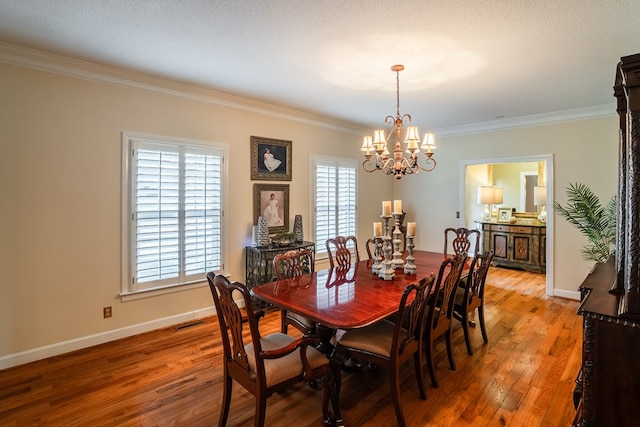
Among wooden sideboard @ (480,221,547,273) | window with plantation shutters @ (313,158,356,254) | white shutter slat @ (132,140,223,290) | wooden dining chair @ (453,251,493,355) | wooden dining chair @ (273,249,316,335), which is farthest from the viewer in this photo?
wooden sideboard @ (480,221,547,273)

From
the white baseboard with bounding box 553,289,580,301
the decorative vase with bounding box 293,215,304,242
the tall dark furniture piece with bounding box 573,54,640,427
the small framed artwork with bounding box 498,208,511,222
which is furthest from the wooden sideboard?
the tall dark furniture piece with bounding box 573,54,640,427

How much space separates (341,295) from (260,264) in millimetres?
1825

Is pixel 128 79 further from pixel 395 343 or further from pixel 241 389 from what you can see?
pixel 395 343

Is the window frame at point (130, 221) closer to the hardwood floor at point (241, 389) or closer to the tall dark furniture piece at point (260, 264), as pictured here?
the hardwood floor at point (241, 389)

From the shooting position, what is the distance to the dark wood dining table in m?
2.02

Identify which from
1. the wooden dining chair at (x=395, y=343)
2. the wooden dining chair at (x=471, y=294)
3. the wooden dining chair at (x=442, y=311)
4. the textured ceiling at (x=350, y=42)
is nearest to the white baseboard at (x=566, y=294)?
the wooden dining chair at (x=471, y=294)

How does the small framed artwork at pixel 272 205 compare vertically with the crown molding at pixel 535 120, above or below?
below

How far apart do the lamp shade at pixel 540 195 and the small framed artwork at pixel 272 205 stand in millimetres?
5108

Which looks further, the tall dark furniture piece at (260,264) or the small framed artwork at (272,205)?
the small framed artwork at (272,205)

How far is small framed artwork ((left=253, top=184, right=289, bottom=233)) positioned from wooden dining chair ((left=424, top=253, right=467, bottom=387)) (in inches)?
98.5

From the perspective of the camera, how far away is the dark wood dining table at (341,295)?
2018 millimetres

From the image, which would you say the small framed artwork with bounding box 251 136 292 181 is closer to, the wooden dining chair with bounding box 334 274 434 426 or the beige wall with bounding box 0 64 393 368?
the beige wall with bounding box 0 64 393 368

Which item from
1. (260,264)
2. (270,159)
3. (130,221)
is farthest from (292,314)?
(270,159)

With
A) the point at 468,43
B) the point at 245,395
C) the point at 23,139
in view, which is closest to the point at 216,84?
the point at 23,139
